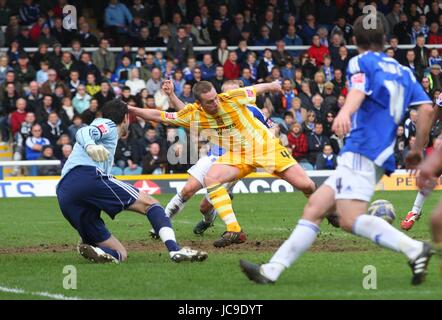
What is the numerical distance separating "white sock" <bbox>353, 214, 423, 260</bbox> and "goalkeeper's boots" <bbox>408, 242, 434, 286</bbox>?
4cm

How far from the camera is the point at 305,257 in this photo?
10.6m

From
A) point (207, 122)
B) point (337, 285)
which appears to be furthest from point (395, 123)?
point (207, 122)

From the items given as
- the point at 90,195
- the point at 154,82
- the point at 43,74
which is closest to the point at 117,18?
the point at 154,82

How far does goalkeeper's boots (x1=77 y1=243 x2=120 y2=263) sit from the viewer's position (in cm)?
1037

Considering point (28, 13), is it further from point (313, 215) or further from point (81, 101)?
point (313, 215)

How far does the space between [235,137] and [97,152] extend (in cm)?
329

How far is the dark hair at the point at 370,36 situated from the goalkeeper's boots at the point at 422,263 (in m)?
1.67

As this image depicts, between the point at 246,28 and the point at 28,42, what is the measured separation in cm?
574

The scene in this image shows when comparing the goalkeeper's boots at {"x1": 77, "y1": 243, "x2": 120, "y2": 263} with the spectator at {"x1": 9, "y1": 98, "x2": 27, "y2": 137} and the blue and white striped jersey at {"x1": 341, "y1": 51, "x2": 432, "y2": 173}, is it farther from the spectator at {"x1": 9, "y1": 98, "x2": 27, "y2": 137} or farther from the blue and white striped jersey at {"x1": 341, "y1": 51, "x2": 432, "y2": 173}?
the spectator at {"x1": 9, "y1": 98, "x2": 27, "y2": 137}

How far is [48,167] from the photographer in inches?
862

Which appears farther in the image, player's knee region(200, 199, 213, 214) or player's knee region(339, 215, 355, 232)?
player's knee region(200, 199, 213, 214)

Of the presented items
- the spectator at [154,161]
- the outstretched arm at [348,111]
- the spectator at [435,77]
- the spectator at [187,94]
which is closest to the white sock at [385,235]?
the outstretched arm at [348,111]

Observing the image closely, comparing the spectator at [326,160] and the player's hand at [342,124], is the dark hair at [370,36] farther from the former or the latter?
the spectator at [326,160]

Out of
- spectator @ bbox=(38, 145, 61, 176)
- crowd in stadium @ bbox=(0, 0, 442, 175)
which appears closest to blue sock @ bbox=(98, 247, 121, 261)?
crowd in stadium @ bbox=(0, 0, 442, 175)
